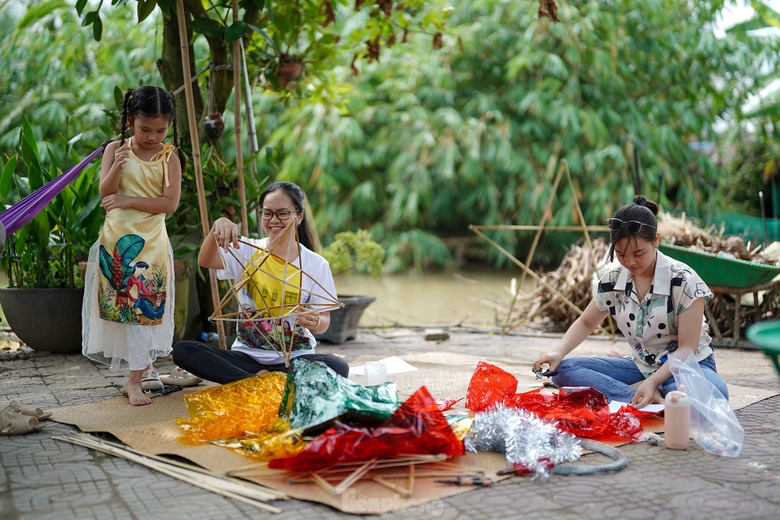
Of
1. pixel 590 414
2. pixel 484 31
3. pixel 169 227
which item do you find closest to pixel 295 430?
pixel 590 414

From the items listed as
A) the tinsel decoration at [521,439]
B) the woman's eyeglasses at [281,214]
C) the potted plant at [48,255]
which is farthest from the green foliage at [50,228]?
the tinsel decoration at [521,439]

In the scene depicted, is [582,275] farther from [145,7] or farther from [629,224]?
[145,7]

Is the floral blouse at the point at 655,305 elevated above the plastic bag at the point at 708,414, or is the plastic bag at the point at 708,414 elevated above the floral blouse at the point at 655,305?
the floral blouse at the point at 655,305

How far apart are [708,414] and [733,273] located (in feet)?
7.38

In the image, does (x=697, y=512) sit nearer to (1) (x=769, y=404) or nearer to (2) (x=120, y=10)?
(1) (x=769, y=404)

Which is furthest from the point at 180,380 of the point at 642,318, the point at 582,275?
the point at 582,275

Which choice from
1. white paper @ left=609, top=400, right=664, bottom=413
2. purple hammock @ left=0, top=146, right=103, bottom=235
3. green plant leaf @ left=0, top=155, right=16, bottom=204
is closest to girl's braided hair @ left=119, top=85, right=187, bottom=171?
purple hammock @ left=0, top=146, right=103, bottom=235

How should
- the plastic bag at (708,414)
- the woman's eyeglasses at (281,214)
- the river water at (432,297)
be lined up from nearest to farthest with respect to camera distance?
the plastic bag at (708,414)
the woman's eyeglasses at (281,214)
the river water at (432,297)

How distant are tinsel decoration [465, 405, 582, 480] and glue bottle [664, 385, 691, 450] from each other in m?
0.30

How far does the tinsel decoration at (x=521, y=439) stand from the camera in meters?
2.20

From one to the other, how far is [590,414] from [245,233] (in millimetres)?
1909

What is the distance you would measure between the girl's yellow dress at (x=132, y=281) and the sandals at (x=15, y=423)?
1.42ft

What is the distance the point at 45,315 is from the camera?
3.83 meters

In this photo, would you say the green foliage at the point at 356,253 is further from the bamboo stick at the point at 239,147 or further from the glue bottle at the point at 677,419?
the glue bottle at the point at 677,419
